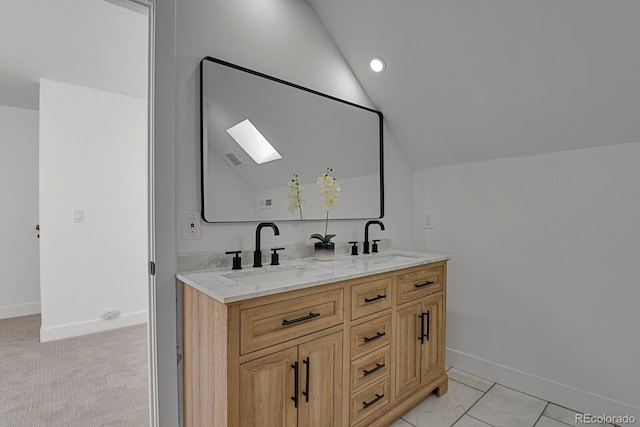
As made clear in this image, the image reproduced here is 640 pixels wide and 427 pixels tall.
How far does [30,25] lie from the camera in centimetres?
223

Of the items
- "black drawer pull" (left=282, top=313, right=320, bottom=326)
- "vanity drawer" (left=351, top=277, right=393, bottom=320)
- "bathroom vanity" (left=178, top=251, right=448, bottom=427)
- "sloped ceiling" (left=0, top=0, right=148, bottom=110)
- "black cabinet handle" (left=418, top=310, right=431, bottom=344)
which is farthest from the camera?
"sloped ceiling" (left=0, top=0, right=148, bottom=110)

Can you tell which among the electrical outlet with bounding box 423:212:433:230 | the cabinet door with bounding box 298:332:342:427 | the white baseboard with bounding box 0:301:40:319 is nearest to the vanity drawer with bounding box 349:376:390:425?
the cabinet door with bounding box 298:332:342:427

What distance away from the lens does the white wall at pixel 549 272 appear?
1.84 m

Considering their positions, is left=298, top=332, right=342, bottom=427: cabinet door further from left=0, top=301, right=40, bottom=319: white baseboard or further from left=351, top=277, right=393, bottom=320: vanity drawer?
left=0, top=301, right=40, bottom=319: white baseboard

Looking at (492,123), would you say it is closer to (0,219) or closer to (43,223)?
(43,223)

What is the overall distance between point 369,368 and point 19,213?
4462 mm

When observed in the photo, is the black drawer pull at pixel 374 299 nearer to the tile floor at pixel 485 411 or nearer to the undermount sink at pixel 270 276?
the undermount sink at pixel 270 276

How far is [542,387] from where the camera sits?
2098mm

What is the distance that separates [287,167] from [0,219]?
3886mm

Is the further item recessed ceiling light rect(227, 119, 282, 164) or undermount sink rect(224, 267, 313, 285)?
recessed ceiling light rect(227, 119, 282, 164)

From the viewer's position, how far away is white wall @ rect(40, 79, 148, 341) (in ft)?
10.1

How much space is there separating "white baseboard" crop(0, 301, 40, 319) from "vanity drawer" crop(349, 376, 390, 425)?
168 inches

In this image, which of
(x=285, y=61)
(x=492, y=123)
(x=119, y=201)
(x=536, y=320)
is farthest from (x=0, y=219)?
(x=536, y=320)

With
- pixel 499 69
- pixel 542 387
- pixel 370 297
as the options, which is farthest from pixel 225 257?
pixel 542 387
